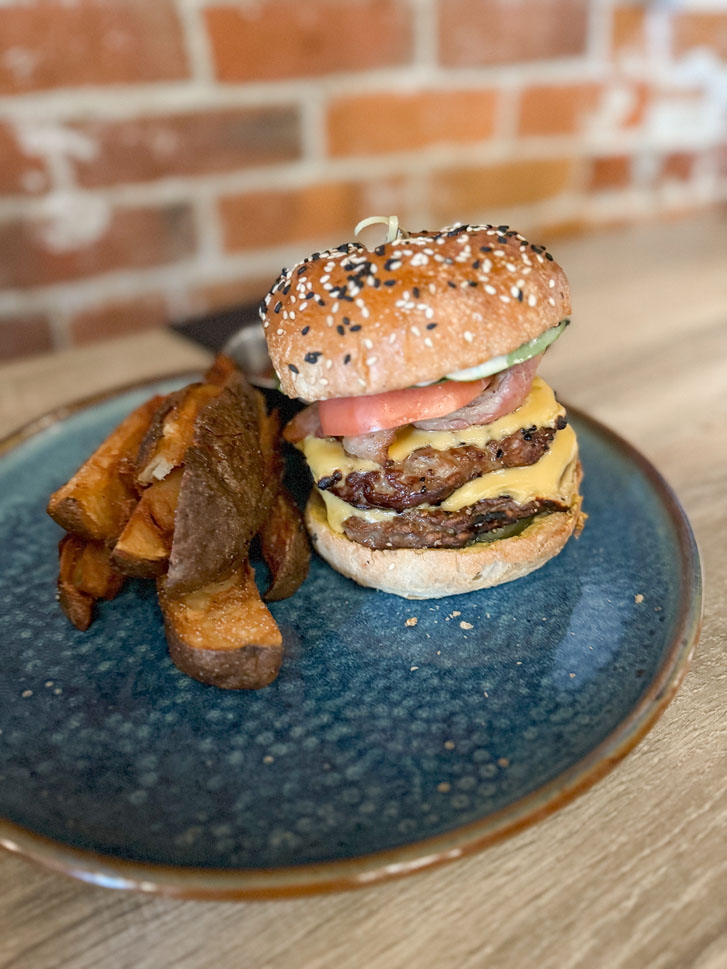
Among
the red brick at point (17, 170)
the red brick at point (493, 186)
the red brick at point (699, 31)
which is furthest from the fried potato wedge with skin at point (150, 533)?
the red brick at point (699, 31)

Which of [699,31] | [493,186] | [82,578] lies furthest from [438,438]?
[699,31]

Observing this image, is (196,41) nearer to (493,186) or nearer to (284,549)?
(493,186)

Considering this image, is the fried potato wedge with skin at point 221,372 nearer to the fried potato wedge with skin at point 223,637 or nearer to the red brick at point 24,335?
the fried potato wedge with skin at point 223,637

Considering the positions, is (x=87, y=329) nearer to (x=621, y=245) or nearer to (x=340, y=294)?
(x=340, y=294)

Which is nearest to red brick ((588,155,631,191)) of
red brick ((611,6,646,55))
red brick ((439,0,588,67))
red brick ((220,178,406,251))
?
red brick ((611,6,646,55))

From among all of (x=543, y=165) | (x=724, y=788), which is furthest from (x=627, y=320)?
(x=724, y=788)
